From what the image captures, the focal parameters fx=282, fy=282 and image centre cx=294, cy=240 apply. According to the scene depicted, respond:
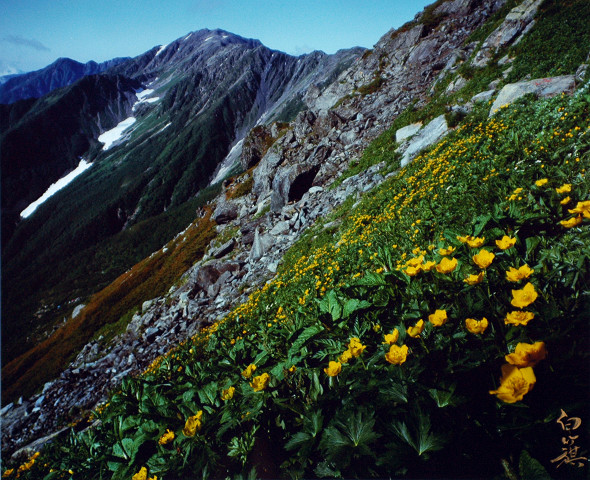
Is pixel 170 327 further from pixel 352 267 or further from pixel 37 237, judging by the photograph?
pixel 37 237

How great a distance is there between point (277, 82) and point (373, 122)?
19047 cm

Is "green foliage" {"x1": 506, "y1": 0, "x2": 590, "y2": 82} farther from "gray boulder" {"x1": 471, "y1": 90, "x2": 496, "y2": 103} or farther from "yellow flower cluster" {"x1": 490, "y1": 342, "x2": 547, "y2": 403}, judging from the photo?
"yellow flower cluster" {"x1": 490, "y1": 342, "x2": 547, "y2": 403}

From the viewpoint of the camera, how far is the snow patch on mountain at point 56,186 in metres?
131

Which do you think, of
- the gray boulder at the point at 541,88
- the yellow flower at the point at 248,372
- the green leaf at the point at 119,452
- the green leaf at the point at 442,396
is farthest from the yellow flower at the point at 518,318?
the gray boulder at the point at 541,88

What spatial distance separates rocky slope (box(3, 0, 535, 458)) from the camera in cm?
1383

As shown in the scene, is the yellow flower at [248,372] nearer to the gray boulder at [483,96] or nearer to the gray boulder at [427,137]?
the gray boulder at [427,137]

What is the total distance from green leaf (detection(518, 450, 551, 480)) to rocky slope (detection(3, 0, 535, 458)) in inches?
444

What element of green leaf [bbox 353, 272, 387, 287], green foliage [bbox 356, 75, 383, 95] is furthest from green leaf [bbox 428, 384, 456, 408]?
green foliage [bbox 356, 75, 383, 95]

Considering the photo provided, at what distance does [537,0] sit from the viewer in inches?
594

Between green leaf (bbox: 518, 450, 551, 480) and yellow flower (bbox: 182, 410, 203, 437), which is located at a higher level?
yellow flower (bbox: 182, 410, 203, 437)

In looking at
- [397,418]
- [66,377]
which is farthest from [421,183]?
[66,377]

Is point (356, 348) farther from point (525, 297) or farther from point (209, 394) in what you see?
point (209, 394)

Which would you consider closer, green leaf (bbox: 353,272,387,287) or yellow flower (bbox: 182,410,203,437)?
yellow flower (bbox: 182,410,203,437)

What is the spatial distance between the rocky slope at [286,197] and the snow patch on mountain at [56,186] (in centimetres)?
15152
